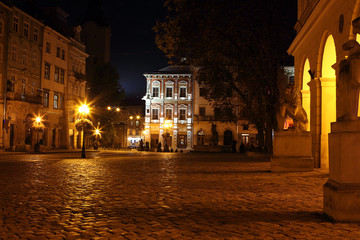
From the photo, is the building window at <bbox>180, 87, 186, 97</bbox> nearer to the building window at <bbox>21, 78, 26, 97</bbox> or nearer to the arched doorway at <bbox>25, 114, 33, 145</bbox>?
the arched doorway at <bbox>25, 114, 33, 145</bbox>

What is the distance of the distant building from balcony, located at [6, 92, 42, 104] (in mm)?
24996

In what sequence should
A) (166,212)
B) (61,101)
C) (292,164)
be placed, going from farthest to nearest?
(61,101)
(292,164)
(166,212)

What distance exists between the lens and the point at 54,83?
1852 inches

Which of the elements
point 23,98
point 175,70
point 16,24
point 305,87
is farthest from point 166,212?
point 175,70

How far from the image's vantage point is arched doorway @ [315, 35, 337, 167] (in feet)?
55.9

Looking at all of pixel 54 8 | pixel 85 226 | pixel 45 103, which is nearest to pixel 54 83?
pixel 45 103

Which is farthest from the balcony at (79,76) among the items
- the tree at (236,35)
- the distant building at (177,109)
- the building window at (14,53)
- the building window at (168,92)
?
the tree at (236,35)

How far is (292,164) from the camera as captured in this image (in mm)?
14180

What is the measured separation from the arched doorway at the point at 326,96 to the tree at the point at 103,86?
4744 cm

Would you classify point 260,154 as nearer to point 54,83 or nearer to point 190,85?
point 54,83

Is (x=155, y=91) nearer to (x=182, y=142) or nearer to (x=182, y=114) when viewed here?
(x=182, y=114)

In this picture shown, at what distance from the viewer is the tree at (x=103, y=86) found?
202 ft

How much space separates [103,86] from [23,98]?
76.4 feet

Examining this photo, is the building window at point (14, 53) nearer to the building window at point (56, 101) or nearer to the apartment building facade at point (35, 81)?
the apartment building facade at point (35, 81)
